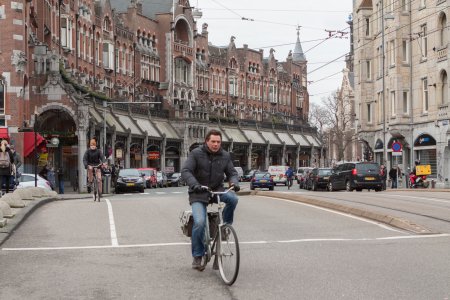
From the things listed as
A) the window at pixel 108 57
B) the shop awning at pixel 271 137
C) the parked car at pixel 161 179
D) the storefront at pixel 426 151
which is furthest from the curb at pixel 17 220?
the shop awning at pixel 271 137

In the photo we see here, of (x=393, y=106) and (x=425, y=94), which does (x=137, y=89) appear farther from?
(x=425, y=94)

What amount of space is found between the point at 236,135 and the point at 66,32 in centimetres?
3237

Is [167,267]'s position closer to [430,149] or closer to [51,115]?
[430,149]

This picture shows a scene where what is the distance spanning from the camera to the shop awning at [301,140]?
335 feet

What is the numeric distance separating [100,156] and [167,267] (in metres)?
11.5

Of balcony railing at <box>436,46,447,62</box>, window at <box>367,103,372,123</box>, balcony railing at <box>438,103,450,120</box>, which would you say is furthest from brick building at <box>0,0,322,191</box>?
balcony railing at <box>436,46,447,62</box>

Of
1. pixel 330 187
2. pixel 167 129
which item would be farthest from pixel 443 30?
pixel 167 129

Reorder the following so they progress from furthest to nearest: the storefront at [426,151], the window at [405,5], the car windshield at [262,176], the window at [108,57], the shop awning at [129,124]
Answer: the window at [108,57]
the shop awning at [129,124]
the car windshield at [262,176]
the window at [405,5]
the storefront at [426,151]

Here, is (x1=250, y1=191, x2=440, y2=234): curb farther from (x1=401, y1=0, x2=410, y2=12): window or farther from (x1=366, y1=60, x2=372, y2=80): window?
(x1=366, y1=60, x2=372, y2=80): window

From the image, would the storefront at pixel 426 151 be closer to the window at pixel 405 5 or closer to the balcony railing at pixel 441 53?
the balcony railing at pixel 441 53

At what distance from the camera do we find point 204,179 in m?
9.33

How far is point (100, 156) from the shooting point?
68.3 ft

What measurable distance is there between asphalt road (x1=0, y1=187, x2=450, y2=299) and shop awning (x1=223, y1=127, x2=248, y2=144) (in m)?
70.1

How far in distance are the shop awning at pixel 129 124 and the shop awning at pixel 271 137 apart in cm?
3048
